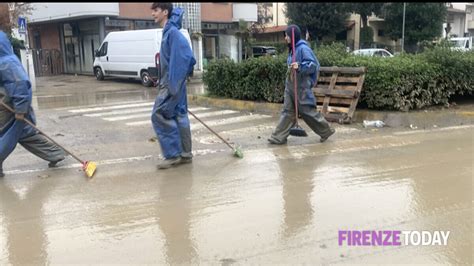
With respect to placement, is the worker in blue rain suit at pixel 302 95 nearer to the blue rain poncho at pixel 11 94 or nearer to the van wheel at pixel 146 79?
the blue rain poncho at pixel 11 94

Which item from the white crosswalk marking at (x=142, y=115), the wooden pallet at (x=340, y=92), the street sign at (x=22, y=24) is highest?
the street sign at (x=22, y=24)

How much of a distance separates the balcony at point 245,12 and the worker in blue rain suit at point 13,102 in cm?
2412

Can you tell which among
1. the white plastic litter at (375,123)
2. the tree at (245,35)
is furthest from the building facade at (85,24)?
the white plastic litter at (375,123)

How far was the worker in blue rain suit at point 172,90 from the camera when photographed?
225 inches

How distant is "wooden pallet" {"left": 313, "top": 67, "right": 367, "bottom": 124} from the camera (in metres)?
8.59

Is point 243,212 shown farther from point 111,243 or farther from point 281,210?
point 111,243

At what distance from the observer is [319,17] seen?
118 feet

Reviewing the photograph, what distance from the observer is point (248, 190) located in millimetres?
5016

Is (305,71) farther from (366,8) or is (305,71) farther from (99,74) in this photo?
(366,8)

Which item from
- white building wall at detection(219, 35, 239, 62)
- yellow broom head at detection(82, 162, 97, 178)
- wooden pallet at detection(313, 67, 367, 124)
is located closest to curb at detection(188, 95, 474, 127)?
wooden pallet at detection(313, 67, 367, 124)

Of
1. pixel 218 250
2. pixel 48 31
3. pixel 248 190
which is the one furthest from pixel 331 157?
pixel 48 31

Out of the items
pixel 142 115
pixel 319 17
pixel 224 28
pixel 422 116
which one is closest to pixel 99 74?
pixel 224 28

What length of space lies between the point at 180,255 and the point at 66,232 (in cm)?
105

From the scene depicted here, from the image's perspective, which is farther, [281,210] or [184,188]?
[184,188]
